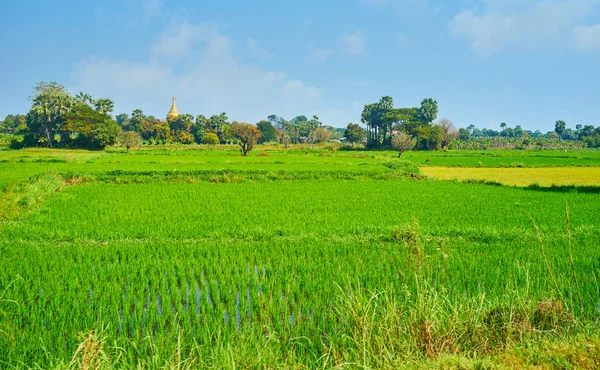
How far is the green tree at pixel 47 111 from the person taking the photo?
5019 centimetres

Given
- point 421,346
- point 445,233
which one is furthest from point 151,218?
point 421,346

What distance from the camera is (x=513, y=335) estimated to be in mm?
3730

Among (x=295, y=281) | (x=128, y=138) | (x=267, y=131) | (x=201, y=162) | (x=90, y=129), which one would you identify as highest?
(x=267, y=131)

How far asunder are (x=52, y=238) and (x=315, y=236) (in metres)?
5.41

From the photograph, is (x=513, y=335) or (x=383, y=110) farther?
(x=383, y=110)

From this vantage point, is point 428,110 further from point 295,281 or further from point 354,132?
point 295,281

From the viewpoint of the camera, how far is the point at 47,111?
50.2 meters

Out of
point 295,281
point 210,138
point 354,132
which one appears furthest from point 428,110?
point 295,281

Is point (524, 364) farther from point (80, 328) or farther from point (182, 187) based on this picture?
point (182, 187)

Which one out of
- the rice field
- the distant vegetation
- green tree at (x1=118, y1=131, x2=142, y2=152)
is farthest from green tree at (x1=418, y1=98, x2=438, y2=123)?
the rice field

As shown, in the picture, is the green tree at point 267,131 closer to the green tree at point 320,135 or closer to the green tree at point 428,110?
the green tree at point 320,135

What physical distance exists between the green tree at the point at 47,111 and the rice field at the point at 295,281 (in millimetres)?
44307

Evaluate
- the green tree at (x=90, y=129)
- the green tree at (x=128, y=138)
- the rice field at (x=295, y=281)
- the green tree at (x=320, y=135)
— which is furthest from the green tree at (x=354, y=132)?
the rice field at (x=295, y=281)

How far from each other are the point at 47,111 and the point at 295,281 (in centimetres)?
5598
